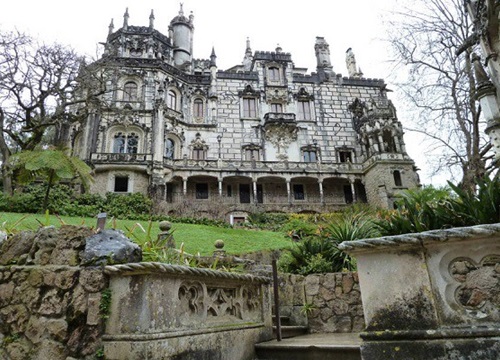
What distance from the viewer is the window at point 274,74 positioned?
122 ft

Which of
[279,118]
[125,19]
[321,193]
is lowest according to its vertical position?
[321,193]

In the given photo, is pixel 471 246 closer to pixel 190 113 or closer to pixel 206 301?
pixel 206 301

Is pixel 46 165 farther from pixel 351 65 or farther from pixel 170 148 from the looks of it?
pixel 351 65

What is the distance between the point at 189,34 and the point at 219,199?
21631 mm

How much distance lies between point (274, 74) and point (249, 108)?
17.2ft

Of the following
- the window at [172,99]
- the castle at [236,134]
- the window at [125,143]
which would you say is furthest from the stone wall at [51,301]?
the window at [172,99]

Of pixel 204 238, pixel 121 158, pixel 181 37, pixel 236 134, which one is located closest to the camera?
pixel 204 238

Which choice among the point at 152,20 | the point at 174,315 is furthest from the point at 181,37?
the point at 174,315

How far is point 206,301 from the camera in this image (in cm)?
436

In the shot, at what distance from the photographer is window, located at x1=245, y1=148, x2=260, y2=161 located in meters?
33.3

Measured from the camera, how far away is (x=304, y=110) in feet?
119

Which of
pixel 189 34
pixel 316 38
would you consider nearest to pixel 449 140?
pixel 316 38

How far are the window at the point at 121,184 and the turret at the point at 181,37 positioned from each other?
53.3ft

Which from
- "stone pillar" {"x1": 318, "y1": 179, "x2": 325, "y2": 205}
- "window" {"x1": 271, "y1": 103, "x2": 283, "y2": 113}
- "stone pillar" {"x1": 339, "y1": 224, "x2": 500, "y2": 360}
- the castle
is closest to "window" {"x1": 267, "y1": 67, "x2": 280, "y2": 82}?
the castle
